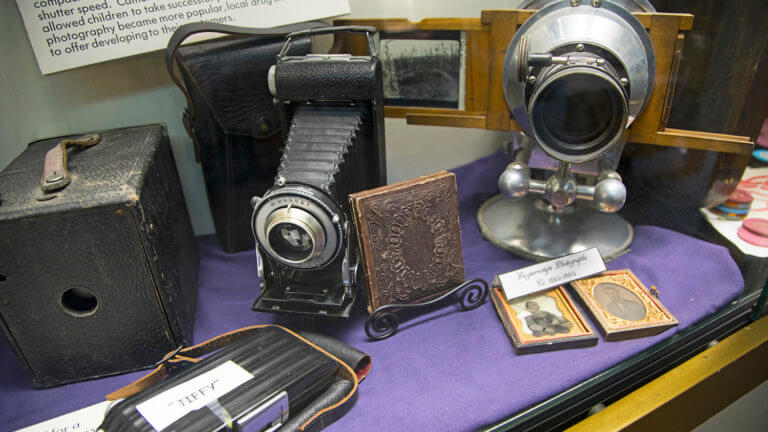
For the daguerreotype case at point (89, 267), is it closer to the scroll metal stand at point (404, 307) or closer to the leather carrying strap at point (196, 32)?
the leather carrying strap at point (196, 32)

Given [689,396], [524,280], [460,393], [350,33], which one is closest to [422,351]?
[460,393]

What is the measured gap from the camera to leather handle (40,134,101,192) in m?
0.76

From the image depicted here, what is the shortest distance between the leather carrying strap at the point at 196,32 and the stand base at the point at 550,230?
59cm

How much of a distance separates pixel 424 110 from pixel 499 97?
169mm

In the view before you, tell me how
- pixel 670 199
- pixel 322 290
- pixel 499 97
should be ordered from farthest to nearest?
1. pixel 670 199
2. pixel 499 97
3. pixel 322 290

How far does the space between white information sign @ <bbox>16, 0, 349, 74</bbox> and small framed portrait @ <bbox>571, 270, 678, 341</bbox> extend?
0.80 meters

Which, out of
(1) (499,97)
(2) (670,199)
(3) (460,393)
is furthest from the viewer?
(2) (670,199)

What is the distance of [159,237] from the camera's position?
2.70 ft

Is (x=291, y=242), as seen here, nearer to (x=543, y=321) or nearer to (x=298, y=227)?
(x=298, y=227)

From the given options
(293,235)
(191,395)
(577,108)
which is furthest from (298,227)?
(577,108)

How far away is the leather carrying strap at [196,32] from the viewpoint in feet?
2.94

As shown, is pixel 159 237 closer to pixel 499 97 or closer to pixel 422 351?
pixel 422 351

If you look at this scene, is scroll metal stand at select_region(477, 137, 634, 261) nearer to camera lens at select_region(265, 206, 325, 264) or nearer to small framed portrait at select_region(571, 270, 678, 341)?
small framed portrait at select_region(571, 270, 678, 341)

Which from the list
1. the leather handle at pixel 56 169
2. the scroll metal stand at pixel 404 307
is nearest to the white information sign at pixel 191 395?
the scroll metal stand at pixel 404 307
